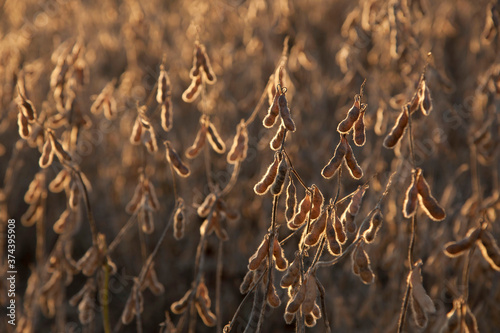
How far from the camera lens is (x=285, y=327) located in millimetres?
2613

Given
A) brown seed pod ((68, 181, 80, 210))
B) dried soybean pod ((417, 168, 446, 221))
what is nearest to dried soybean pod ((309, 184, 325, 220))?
dried soybean pod ((417, 168, 446, 221))

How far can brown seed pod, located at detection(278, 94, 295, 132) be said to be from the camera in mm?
1251

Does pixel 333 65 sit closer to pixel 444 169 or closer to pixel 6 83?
pixel 444 169

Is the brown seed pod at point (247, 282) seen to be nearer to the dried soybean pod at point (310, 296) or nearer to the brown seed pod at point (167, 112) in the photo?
the dried soybean pod at point (310, 296)

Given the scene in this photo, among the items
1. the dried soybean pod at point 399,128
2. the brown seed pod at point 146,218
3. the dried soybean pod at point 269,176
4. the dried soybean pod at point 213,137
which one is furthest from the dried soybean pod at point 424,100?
the brown seed pod at point 146,218

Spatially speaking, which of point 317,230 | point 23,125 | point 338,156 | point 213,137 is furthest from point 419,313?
point 23,125

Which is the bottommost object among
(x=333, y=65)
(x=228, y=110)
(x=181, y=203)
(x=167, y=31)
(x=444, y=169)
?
(x=181, y=203)

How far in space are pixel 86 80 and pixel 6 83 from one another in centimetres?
73

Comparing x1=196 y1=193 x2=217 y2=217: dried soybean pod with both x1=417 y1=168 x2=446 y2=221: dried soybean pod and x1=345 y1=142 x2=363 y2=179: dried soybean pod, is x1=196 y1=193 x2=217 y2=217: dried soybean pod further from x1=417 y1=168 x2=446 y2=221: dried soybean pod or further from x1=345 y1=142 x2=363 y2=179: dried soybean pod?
x1=417 y1=168 x2=446 y2=221: dried soybean pod

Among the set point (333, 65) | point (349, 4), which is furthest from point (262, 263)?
point (349, 4)

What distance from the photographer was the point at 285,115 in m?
1.26

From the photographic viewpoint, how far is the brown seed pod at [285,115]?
4.10ft

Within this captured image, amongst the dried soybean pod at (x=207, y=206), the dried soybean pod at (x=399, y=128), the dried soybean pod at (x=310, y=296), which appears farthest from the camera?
the dried soybean pod at (x=207, y=206)

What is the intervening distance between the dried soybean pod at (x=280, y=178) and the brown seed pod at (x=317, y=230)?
12 cm
